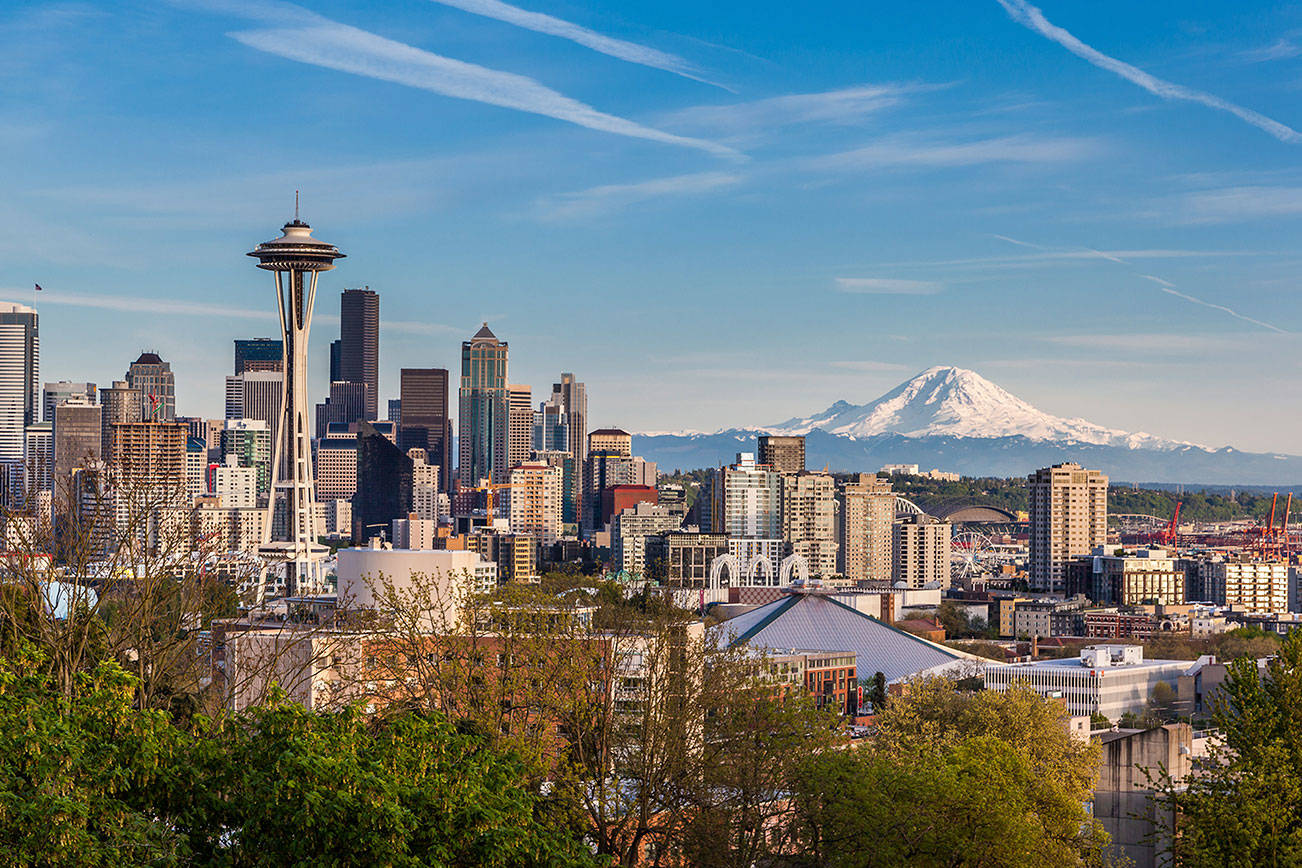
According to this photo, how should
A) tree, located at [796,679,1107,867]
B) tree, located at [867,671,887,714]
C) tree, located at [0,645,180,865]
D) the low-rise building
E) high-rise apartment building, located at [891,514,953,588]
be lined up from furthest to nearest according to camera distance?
high-rise apartment building, located at [891,514,953,588] → the low-rise building → tree, located at [867,671,887,714] → tree, located at [796,679,1107,867] → tree, located at [0,645,180,865]

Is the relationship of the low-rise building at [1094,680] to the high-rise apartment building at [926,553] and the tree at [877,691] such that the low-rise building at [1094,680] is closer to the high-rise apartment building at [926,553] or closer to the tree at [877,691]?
the tree at [877,691]

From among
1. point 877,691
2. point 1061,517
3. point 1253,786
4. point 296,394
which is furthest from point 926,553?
point 1253,786

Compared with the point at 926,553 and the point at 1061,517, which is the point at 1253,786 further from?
the point at 926,553

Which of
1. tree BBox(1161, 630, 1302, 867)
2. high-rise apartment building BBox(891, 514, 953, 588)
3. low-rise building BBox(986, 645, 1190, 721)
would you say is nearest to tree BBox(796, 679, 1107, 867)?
tree BBox(1161, 630, 1302, 867)

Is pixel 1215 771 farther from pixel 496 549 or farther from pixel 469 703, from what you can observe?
pixel 496 549

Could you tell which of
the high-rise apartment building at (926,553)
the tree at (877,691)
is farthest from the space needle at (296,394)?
the high-rise apartment building at (926,553)

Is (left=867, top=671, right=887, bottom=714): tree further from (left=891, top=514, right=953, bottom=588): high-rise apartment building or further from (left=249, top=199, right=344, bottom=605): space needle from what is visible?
(left=891, top=514, right=953, bottom=588): high-rise apartment building

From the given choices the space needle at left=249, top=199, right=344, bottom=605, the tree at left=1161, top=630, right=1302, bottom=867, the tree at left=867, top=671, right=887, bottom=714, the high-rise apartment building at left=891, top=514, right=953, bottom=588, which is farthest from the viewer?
the high-rise apartment building at left=891, top=514, right=953, bottom=588
